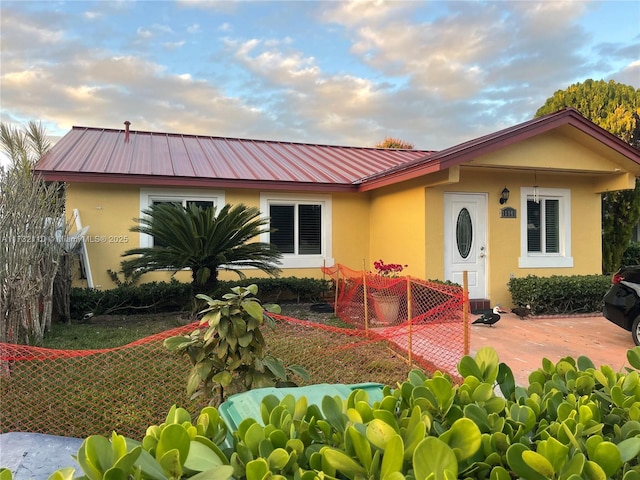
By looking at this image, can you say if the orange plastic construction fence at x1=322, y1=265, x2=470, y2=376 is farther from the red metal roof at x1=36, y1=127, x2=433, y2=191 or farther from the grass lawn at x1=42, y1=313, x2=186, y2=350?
the grass lawn at x1=42, y1=313, x2=186, y2=350

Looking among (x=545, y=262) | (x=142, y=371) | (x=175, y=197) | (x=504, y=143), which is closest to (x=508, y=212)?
(x=545, y=262)

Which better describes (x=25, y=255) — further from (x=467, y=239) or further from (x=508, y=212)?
(x=508, y=212)

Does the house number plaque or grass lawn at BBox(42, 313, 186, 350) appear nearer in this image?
grass lawn at BBox(42, 313, 186, 350)

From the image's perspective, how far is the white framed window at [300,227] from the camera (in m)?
10.3

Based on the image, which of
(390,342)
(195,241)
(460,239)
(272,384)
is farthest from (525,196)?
(272,384)

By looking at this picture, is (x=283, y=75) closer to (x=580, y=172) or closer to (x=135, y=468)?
(x=580, y=172)

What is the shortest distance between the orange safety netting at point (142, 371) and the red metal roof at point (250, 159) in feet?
11.5

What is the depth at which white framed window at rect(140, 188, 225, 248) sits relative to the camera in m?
9.41

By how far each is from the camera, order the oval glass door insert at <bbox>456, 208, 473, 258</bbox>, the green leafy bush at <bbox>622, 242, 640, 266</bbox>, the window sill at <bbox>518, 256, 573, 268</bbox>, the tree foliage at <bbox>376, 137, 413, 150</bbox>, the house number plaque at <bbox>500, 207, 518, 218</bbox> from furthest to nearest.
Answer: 1. the tree foliage at <bbox>376, 137, 413, 150</bbox>
2. the green leafy bush at <bbox>622, 242, 640, 266</bbox>
3. the window sill at <bbox>518, 256, 573, 268</bbox>
4. the house number plaque at <bbox>500, 207, 518, 218</bbox>
5. the oval glass door insert at <bbox>456, 208, 473, 258</bbox>

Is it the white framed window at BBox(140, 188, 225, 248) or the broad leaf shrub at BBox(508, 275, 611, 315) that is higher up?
the white framed window at BBox(140, 188, 225, 248)

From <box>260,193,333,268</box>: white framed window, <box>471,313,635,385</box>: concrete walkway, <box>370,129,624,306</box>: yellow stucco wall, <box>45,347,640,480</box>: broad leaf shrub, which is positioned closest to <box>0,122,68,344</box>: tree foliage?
<box>260,193,333,268</box>: white framed window

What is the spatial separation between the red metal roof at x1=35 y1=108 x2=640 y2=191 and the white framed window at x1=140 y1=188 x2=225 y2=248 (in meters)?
0.40

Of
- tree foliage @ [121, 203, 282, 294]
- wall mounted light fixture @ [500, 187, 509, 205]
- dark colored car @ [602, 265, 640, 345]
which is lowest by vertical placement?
dark colored car @ [602, 265, 640, 345]

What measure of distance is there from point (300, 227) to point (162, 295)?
3716mm
